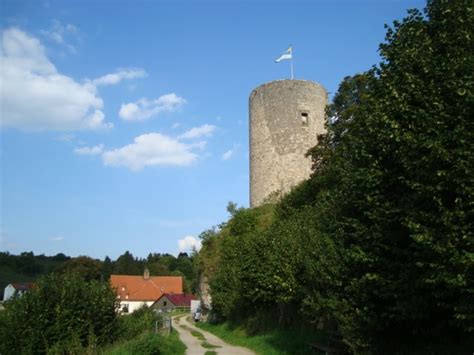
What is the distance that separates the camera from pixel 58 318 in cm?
1611

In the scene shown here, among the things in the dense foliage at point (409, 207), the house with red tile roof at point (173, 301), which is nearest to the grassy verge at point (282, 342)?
the dense foliage at point (409, 207)

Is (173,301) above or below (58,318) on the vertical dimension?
below

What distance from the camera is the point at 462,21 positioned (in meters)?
8.60

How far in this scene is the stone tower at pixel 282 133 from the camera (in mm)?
27734

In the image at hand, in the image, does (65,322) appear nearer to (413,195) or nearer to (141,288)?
(413,195)

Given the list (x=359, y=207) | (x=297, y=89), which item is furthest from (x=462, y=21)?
(x=297, y=89)

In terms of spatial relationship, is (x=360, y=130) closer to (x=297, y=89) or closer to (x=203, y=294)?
(x=297, y=89)

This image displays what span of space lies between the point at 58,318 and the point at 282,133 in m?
16.2

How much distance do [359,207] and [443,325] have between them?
2662 mm

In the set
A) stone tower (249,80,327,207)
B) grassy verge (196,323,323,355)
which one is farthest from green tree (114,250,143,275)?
grassy verge (196,323,323,355)

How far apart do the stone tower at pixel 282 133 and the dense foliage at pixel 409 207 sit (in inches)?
570

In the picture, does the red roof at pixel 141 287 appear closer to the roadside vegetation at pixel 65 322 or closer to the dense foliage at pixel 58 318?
the roadside vegetation at pixel 65 322

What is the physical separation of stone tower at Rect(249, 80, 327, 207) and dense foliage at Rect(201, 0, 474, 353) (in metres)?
14.5

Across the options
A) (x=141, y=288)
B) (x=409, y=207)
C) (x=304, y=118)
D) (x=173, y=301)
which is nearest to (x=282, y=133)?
(x=304, y=118)
